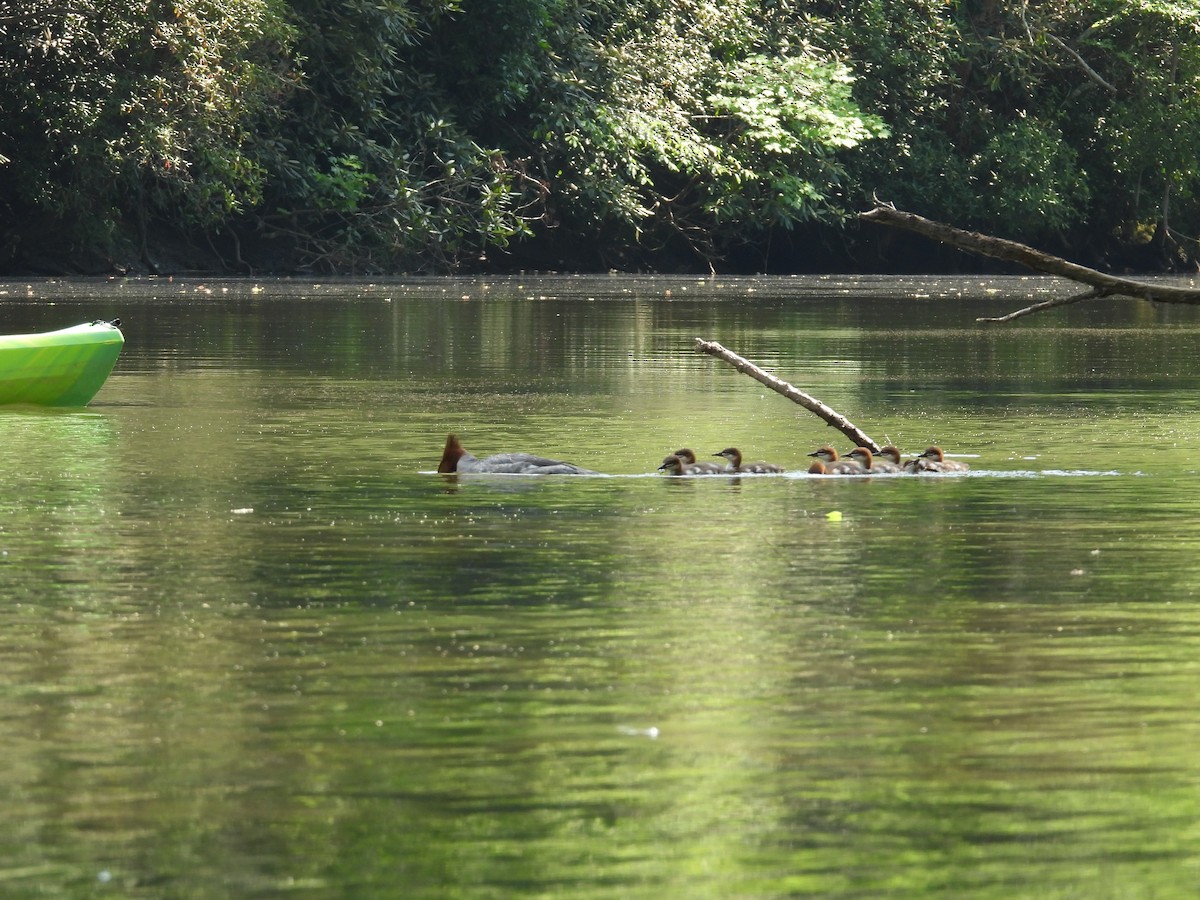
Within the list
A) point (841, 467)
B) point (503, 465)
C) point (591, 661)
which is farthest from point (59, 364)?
point (591, 661)

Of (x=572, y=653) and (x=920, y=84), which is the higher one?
(x=920, y=84)

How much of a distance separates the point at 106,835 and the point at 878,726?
218 cm

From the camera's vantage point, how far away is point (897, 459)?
49.5 feet

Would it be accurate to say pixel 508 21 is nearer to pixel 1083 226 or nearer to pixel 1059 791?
pixel 1083 226

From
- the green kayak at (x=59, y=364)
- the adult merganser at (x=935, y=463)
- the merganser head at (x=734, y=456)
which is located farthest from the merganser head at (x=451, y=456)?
the green kayak at (x=59, y=364)

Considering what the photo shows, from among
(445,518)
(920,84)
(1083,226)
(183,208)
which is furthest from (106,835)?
(1083,226)

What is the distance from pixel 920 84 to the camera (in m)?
61.9

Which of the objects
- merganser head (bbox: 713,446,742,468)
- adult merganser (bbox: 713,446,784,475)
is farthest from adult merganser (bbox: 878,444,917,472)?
merganser head (bbox: 713,446,742,468)

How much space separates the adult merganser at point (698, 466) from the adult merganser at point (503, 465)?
54 centimetres

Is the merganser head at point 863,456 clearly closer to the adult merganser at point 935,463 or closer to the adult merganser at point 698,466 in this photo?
the adult merganser at point 935,463

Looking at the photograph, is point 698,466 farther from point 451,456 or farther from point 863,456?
point 451,456

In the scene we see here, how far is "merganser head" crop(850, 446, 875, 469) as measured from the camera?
1482 cm

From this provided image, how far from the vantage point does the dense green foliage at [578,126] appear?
4325 centimetres

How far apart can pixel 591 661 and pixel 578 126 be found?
44582 mm
